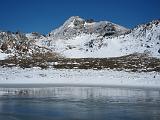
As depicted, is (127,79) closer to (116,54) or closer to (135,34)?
(116,54)

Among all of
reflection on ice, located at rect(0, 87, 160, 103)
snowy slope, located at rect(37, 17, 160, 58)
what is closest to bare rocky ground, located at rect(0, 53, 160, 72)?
reflection on ice, located at rect(0, 87, 160, 103)

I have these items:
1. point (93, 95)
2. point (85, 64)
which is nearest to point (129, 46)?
point (85, 64)

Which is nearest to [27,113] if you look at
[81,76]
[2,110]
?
[2,110]

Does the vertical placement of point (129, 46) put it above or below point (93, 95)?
above

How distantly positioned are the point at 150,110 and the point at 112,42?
178105 mm

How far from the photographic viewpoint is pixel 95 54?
181500 mm

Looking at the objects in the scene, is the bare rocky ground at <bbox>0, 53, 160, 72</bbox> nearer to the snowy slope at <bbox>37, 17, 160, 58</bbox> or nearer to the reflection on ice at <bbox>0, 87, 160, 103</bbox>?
the reflection on ice at <bbox>0, 87, 160, 103</bbox>

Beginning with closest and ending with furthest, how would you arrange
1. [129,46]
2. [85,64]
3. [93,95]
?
[93,95] < [85,64] < [129,46]

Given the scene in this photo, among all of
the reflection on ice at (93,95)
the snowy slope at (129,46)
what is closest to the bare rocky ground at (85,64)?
the reflection on ice at (93,95)

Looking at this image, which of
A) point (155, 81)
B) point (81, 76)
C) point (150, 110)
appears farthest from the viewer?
point (81, 76)

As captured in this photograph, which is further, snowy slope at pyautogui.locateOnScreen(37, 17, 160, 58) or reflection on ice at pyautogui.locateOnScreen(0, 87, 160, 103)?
snowy slope at pyautogui.locateOnScreen(37, 17, 160, 58)

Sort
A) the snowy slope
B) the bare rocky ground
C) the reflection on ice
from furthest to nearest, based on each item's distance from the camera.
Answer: the snowy slope
the bare rocky ground
the reflection on ice

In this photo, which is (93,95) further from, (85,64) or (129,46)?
(129,46)

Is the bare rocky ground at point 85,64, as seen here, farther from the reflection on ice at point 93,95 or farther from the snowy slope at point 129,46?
the snowy slope at point 129,46
